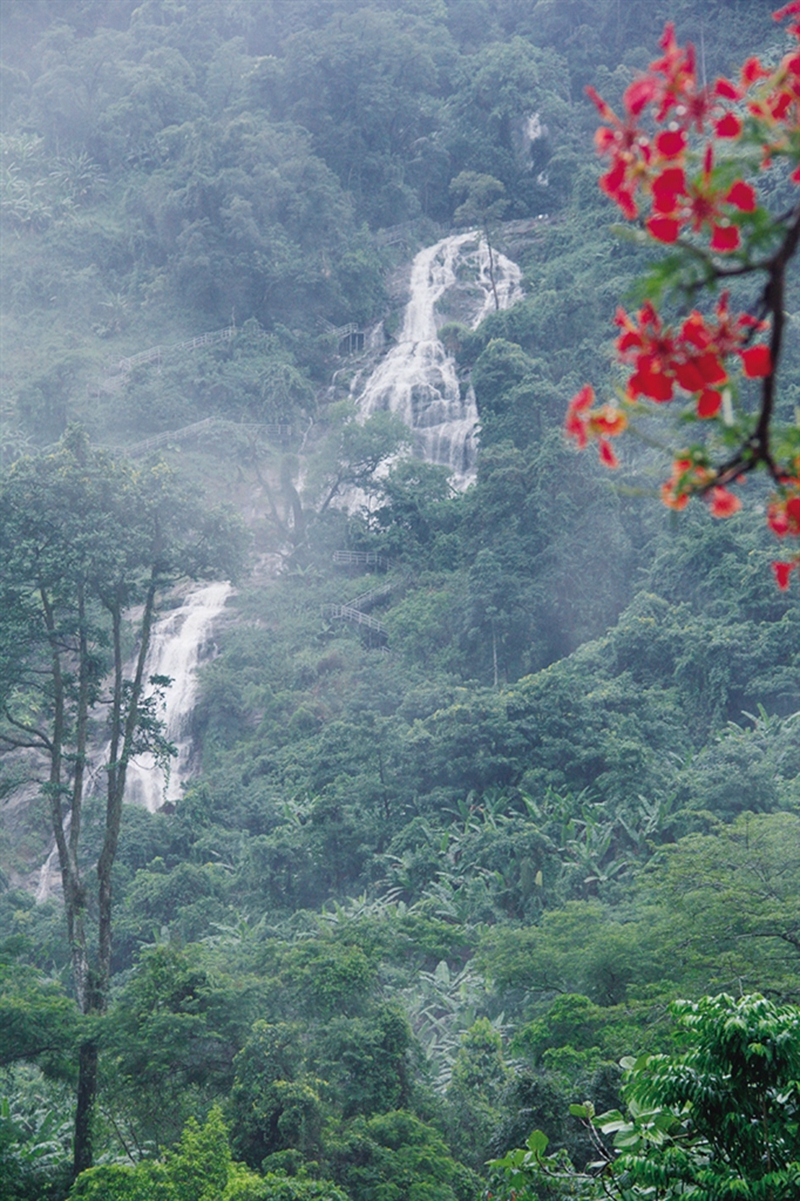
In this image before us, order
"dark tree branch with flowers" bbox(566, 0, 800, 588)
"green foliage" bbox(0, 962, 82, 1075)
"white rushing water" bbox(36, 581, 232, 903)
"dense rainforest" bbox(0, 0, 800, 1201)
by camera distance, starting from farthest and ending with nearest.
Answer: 1. "white rushing water" bbox(36, 581, 232, 903)
2. "dense rainforest" bbox(0, 0, 800, 1201)
3. "green foliage" bbox(0, 962, 82, 1075)
4. "dark tree branch with flowers" bbox(566, 0, 800, 588)

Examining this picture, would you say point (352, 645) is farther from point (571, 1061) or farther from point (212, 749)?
point (571, 1061)

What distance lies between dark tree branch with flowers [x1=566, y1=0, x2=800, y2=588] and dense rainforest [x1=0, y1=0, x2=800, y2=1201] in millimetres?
149

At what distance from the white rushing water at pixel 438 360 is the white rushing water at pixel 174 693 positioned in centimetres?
870

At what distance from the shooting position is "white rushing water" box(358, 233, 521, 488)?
3462 cm

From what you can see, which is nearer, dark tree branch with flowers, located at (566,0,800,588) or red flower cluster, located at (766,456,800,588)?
dark tree branch with flowers, located at (566,0,800,588)

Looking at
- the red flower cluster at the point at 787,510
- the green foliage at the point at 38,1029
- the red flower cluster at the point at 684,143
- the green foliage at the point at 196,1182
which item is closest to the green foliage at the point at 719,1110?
the red flower cluster at the point at 787,510

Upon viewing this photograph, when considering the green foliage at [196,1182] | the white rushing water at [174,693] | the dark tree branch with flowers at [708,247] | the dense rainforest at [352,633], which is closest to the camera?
the dark tree branch with flowers at [708,247]

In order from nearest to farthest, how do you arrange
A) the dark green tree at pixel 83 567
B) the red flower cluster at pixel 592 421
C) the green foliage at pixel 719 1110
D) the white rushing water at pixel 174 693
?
the red flower cluster at pixel 592 421 < the green foliage at pixel 719 1110 < the dark green tree at pixel 83 567 < the white rushing water at pixel 174 693

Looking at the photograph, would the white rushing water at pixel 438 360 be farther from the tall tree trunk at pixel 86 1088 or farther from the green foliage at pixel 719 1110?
the green foliage at pixel 719 1110

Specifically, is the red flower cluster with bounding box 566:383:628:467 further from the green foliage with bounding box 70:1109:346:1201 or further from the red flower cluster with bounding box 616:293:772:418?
the green foliage with bounding box 70:1109:346:1201

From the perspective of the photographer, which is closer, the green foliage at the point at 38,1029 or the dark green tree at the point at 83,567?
the green foliage at the point at 38,1029

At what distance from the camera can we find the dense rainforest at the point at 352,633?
32.5 feet

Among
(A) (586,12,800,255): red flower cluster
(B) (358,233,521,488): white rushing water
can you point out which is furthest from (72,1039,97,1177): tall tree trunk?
(B) (358,233,521,488): white rushing water

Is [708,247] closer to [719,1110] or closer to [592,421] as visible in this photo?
[592,421]
